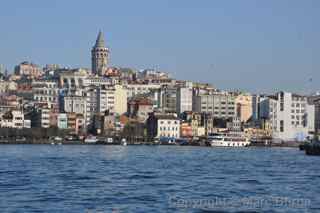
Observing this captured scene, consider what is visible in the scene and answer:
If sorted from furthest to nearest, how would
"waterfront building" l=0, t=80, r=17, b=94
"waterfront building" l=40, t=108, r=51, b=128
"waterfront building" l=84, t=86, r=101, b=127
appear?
"waterfront building" l=0, t=80, r=17, b=94 → "waterfront building" l=84, t=86, r=101, b=127 → "waterfront building" l=40, t=108, r=51, b=128

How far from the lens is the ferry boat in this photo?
105625 millimetres

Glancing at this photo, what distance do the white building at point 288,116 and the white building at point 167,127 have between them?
1579 cm

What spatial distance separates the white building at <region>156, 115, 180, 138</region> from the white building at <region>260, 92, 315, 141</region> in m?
15.8

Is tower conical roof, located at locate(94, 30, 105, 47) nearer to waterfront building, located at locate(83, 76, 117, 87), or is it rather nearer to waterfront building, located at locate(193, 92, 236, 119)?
waterfront building, located at locate(83, 76, 117, 87)

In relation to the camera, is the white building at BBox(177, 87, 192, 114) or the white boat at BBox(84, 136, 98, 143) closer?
the white boat at BBox(84, 136, 98, 143)

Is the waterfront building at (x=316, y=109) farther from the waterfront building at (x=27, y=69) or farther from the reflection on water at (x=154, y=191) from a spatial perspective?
the reflection on water at (x=154, y=191)

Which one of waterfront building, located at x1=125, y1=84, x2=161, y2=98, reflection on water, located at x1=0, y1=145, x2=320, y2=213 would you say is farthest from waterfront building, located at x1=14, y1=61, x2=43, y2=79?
reflection on water, located at x1=0, y1=145, x2=320, y2=213

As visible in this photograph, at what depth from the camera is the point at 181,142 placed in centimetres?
11512

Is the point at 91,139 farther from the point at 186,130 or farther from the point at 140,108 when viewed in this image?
the point at 140,108

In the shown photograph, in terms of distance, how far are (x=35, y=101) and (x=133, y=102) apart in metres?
17.1

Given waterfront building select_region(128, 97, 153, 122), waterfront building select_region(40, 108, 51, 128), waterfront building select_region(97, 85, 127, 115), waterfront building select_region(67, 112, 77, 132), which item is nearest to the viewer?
waterfront building select_region(40, 108, 51, 128)

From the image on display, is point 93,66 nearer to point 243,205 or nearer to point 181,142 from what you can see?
point 181,142

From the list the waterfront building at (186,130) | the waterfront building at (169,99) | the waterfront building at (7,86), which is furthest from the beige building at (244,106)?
the waterfront building at (7,86)

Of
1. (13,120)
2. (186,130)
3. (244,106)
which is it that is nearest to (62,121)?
(13,120)
